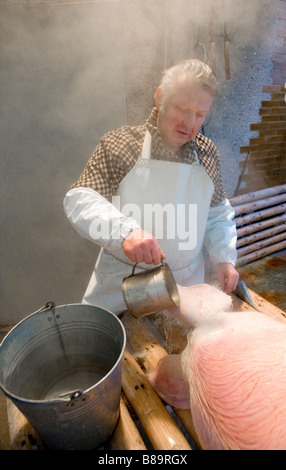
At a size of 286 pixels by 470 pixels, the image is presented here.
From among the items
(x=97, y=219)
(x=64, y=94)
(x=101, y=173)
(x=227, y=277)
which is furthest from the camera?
(x=64, y=94)

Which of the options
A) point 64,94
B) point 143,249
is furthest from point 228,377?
point 64,94

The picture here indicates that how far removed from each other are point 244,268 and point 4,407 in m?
3.19

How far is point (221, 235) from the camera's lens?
2.10m

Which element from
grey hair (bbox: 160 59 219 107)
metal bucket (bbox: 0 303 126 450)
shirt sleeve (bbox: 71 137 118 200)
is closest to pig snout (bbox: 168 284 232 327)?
metal bucket (bbox: 0 303 126 450)

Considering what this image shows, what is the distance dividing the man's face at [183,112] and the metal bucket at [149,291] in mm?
905

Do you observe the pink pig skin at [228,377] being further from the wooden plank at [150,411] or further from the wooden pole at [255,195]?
the wooden pole at [255,195]

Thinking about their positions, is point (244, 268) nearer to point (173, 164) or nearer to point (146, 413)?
point (173, 164)

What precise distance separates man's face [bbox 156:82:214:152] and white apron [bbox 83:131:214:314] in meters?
0.15

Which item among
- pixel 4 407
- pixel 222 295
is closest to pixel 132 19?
pixel 222 295

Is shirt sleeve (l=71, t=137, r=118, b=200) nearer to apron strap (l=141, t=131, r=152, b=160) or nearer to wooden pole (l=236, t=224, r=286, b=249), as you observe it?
apron strap (l=141, t=131, r=152, b=160)

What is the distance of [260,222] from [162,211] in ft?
8.42

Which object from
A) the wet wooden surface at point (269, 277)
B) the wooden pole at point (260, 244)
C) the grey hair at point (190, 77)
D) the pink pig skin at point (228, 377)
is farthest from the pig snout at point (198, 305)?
the wooden pole at point (260, 244)

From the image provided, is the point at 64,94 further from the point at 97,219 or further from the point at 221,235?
the point at 221,235

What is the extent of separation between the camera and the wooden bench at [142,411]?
1095 millimetres
